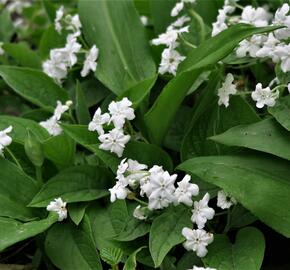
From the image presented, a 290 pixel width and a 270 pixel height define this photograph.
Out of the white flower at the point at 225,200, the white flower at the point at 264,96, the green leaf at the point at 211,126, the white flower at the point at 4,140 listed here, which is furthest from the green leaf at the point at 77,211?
the white flower at the point at 264,96

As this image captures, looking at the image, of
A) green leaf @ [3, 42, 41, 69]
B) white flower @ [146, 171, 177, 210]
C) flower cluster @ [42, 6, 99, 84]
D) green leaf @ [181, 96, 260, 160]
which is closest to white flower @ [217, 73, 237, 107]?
green leaf @ [181, 96, 260, 160]

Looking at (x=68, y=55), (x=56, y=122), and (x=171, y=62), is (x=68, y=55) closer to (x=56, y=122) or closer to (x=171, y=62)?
(x=56, y=122)

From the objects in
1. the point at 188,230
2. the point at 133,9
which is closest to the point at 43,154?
the point at 188,230

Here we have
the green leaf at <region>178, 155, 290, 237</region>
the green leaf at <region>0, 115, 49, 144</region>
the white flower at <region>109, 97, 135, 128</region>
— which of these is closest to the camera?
the green leaf at <region>178, 155, 290, 237</region>

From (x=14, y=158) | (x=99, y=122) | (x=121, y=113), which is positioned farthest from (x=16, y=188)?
(x=121, y=113)

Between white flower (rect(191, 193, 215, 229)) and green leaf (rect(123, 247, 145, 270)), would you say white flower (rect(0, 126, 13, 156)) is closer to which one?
green leaf (rect(123, 247, 145, 270))

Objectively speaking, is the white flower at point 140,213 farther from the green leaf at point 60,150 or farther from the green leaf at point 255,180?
the green leaf at point 60,150
